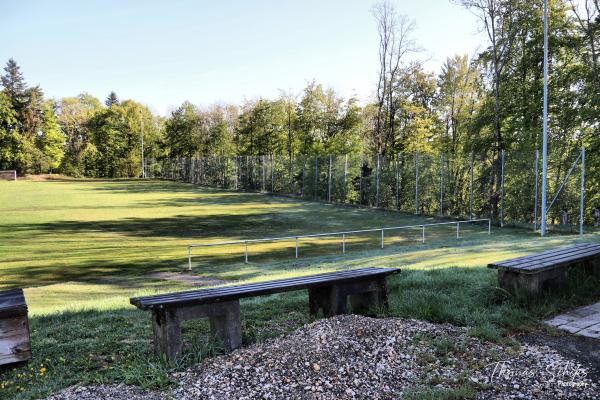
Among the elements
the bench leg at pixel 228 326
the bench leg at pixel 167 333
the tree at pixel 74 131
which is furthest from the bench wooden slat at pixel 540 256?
the tree at pixel 74 131

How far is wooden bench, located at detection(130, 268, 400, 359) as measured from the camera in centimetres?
334

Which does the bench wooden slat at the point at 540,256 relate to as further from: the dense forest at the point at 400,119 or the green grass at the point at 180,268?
the dense forest at the point at 400,119

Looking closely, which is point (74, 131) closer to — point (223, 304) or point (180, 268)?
point (180, 268)

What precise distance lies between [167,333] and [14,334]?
3.90 feet

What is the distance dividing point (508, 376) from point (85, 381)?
285 cm

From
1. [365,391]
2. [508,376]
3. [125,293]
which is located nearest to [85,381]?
[365,391]

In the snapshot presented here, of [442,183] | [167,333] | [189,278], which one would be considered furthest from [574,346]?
[442,183]

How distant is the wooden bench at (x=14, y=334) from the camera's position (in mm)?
3416

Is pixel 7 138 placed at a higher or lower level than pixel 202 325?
higher

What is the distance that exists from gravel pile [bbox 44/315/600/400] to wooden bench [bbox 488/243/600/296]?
1101 mm

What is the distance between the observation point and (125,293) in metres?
9.05

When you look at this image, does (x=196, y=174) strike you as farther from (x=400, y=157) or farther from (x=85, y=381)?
(x=85, y=381)

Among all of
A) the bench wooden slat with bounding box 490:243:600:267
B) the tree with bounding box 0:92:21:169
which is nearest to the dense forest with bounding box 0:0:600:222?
the tree with bounding box 0:92:21:169

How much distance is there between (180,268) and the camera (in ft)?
39.0
